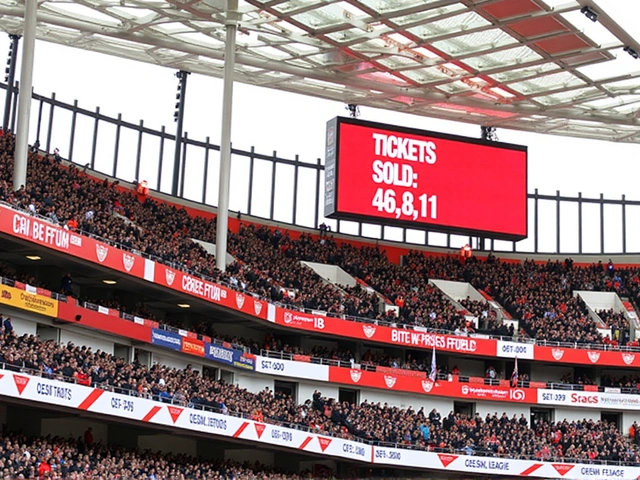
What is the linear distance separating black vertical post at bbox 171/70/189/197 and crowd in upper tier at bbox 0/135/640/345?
196 inches

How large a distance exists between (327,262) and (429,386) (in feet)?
29.4

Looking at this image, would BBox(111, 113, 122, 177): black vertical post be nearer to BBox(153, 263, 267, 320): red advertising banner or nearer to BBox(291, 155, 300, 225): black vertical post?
BBox(291, 155, 300, 225): black vertical post

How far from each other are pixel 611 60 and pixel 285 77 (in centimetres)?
1592

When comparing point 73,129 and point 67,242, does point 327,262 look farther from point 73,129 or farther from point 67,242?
point 67,242

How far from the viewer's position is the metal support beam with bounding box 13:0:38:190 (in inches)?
1443

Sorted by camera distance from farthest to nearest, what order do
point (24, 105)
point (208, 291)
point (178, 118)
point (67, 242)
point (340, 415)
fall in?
point (178, 118), point (340, 415), point (208, 291), point (24, 105), point (67, 242)

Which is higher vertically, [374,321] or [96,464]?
[374,321]

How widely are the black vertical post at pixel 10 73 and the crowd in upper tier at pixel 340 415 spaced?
53.2ft

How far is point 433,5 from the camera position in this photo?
41594mm

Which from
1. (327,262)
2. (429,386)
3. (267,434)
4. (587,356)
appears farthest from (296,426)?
(587,356)

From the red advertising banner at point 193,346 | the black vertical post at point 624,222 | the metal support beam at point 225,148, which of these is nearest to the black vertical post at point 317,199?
the metal support beam at point 225,148

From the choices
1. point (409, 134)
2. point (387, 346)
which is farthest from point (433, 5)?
point (387, 346)

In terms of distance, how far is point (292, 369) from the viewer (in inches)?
1839

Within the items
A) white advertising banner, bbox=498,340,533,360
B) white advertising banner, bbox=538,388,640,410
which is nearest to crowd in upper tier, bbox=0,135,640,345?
white advertising banner, bbox=498,340,533,360
